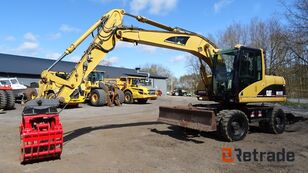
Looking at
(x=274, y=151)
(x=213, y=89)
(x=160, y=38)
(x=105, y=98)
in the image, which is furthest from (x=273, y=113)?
(x=105, y=98)

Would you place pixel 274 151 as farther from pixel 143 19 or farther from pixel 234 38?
pixel 234 38

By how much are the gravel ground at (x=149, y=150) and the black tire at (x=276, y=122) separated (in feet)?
1.08

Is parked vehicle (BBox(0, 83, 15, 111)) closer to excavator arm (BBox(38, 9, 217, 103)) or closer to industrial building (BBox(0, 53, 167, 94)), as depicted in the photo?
excavator arm (BBox(38, 9, 217, 103))

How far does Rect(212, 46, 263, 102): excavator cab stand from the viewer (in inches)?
400

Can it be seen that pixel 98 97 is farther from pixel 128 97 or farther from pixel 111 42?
pixel 111 42

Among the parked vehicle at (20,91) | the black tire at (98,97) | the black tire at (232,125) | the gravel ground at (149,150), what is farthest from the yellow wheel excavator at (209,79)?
the parked vehicle at (20,91)

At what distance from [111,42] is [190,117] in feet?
11.4

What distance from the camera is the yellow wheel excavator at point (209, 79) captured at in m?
8.92

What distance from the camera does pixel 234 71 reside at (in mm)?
10148

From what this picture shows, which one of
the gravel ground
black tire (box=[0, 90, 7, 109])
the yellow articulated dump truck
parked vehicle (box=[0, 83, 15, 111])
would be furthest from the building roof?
the gravel ground

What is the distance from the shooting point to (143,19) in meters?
10.2

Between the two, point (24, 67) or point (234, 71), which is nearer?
point (234, 71)

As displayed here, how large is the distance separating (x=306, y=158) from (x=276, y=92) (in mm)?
4108

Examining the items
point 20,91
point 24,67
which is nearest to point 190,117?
point 20,91
